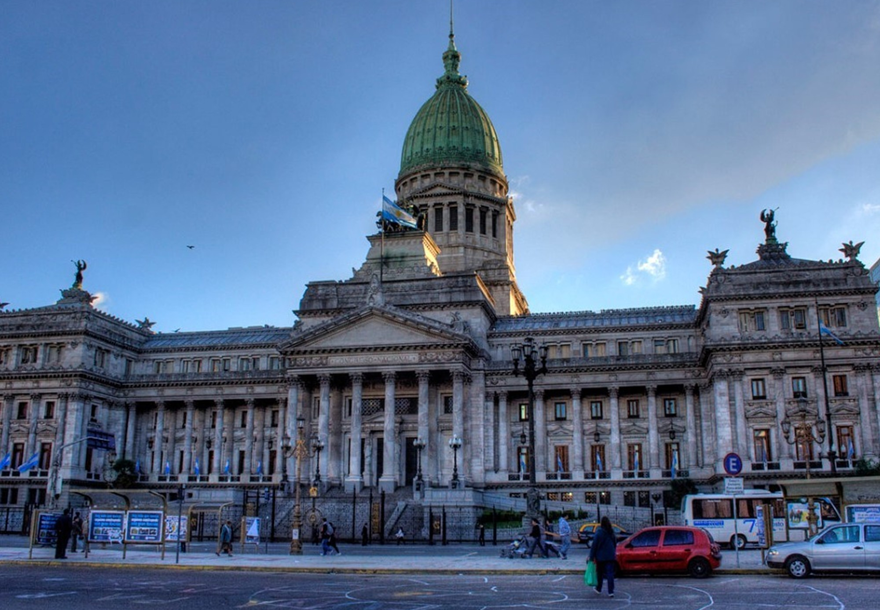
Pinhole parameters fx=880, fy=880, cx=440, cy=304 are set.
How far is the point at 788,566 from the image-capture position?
97.3ft

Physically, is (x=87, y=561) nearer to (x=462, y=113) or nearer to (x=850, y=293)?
(x=850, y=293)

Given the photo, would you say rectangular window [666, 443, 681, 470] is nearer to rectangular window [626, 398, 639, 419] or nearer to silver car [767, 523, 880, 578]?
rectangular window [626, 398, 639, 419]

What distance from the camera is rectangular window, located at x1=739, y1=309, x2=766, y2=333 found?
69.3m

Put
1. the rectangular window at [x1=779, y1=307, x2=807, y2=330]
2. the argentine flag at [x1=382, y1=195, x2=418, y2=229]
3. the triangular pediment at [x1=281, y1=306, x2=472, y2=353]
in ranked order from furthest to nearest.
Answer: the argentine flag at [x1=382, y1=195, x2=418, y2=229] < the triangular pediment at [x1=281, y1=306, x2=472, y2=353] < the rectangular window at [x1=779, y1=307, x2=807, y2=330]

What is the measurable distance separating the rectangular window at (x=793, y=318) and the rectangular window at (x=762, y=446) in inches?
329

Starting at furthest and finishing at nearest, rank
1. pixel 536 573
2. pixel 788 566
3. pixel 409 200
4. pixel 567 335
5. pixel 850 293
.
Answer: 1. pixel 409 200
2. pixel 567 335
3. pixel 850 293
4. pixel 536 573
5. pixel 788 566

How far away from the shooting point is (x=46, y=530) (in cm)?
4369

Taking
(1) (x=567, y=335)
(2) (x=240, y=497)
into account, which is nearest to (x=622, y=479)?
(1) (x=567, y=335)

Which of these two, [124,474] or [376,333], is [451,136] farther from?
[124,474]

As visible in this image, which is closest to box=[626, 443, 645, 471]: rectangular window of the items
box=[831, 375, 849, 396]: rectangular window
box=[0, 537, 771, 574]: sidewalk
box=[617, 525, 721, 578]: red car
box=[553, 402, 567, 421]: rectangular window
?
box=[553, 402, 567, 421]: rectangular window

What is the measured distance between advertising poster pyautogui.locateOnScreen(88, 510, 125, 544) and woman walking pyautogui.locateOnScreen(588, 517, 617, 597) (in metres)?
25.6

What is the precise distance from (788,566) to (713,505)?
17861 millimetres

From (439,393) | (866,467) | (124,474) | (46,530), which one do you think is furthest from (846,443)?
(124,474)

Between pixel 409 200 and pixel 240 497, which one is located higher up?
pixel 409 200
